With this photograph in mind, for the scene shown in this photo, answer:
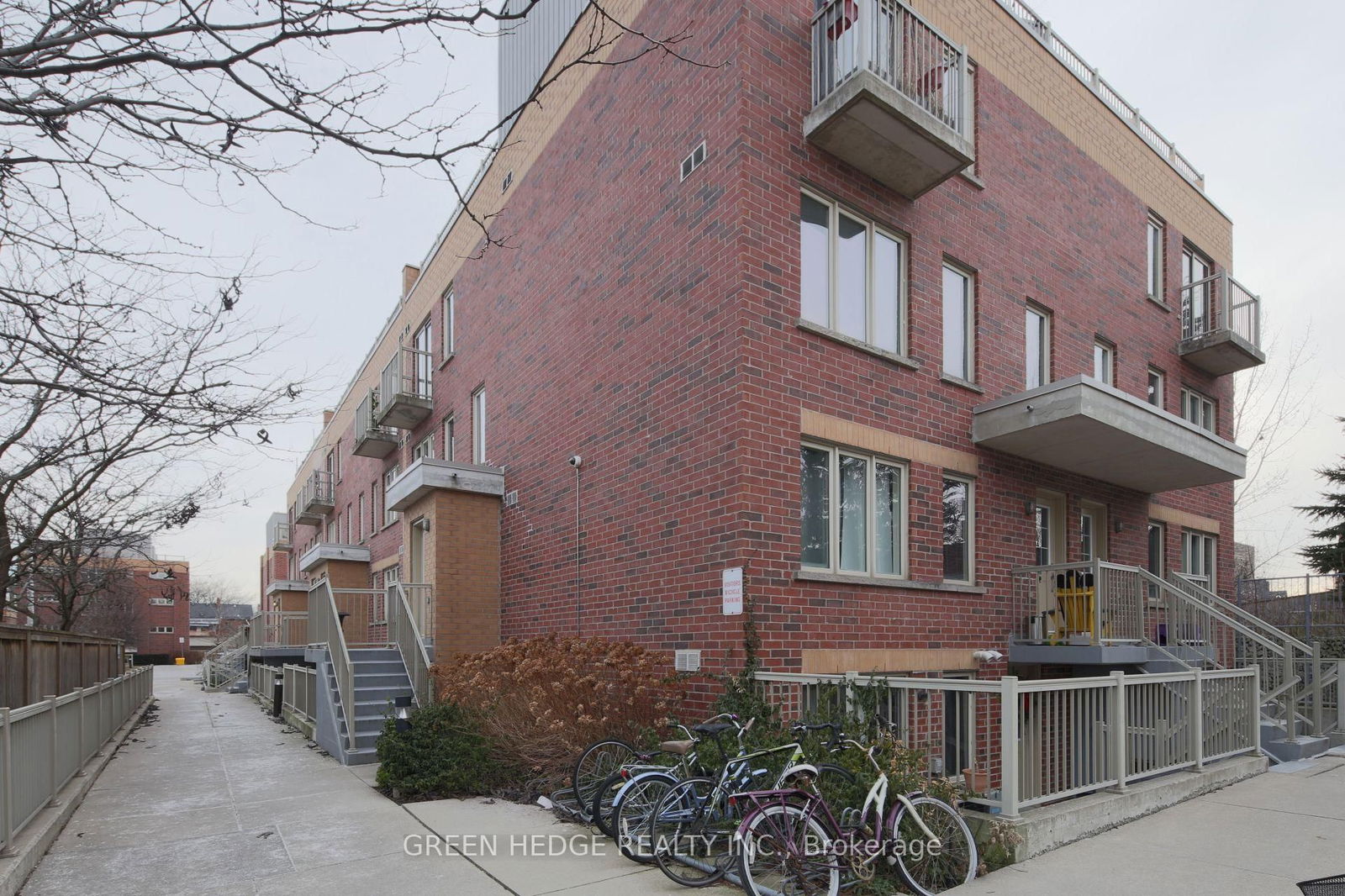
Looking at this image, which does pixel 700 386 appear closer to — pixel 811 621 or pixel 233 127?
pixel 811 621

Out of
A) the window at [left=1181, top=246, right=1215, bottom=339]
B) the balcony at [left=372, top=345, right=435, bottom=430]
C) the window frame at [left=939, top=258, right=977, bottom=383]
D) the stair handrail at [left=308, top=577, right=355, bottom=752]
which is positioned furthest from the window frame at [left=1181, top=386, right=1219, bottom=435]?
the balcony at [left=372, top=345, right=435, bottom=430]

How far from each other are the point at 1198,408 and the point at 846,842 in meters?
16.1

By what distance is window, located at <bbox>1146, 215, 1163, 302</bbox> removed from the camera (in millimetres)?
17047

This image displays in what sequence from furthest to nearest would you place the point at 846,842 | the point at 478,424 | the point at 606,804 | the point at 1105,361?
the point at 478,424
the point at 1105,361
the point at 606,804
the point at 846,842

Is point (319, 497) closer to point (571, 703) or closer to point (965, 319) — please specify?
point (571, 703)

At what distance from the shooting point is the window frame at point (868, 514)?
33.4ft

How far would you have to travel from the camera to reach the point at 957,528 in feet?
38.8

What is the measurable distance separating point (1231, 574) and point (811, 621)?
13185 mm

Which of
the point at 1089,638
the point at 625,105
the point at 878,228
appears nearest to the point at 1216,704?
the point at 1089,638

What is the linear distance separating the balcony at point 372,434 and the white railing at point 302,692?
268 inches

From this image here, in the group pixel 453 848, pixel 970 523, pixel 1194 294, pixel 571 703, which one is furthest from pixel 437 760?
pixel 1194 294

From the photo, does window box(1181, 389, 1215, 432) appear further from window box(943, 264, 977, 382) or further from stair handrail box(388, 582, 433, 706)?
stair handrail box(388, 582, 433, 706)

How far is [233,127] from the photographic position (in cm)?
501

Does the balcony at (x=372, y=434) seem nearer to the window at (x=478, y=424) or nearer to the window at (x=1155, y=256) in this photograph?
the window at (x=478, y=424)
